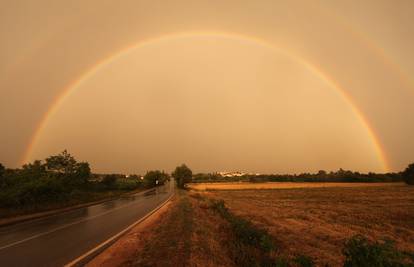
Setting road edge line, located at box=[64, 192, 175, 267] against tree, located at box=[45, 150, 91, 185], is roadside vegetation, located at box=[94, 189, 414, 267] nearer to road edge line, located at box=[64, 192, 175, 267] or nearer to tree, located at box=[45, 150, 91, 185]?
road edge line, located at box=[64, 192, 175, 267]

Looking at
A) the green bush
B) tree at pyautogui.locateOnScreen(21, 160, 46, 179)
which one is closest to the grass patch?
the green bush

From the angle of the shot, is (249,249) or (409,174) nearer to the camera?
(249,249)

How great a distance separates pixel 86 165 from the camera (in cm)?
5284

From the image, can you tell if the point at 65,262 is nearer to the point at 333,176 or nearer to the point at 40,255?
the point at 40,255

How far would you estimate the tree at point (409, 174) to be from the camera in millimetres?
90062

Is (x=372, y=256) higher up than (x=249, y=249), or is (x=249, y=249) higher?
(x=372, y=256)

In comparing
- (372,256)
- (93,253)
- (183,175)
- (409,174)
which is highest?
Answer: (183,175)

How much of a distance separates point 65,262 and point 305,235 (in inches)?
438

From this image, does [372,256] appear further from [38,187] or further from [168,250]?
[38,187]

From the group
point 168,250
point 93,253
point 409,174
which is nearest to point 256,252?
point 168,250

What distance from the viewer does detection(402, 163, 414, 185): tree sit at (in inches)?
3546

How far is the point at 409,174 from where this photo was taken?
91.2 metres

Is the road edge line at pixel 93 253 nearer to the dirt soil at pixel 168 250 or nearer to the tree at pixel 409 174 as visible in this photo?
the dirt soil at pixel 168 250

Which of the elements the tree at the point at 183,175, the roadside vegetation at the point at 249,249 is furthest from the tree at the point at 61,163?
the tree at the point at 183,175
